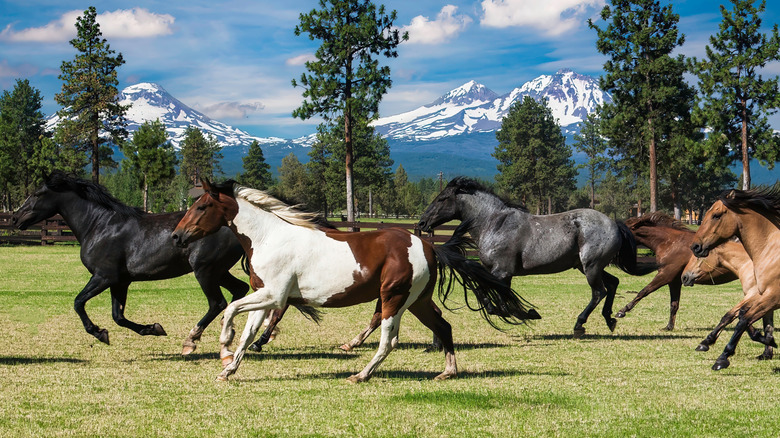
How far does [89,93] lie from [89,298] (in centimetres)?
4499

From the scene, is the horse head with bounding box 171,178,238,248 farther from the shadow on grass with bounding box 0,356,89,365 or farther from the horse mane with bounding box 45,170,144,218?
the horse mane with bounding box 45,170,144,218

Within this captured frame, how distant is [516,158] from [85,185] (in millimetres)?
80707

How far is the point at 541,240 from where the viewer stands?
11.6 metres

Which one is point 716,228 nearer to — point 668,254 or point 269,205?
point 668,254

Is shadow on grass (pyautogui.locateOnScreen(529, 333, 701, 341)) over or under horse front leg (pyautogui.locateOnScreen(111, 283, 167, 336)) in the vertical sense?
under

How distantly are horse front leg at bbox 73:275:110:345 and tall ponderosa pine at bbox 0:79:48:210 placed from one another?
1366 inches

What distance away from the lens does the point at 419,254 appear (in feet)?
24.3

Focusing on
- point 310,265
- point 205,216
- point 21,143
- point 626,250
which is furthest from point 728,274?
point 21,143

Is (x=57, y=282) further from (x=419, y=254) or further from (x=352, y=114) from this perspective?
(x=352, y=114)

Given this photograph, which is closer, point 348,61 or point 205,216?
point 205,216

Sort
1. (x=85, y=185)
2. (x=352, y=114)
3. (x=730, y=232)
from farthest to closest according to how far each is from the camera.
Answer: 1. (x=352, y=114)
2. (x=85, y=185)
3. (x=730, y=232)

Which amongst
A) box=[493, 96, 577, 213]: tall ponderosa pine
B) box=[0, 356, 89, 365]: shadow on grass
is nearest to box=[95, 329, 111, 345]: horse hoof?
box=[0, 356, 89, 365]: shadow on grass

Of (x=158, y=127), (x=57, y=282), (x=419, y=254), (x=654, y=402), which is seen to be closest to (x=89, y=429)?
(x=419, y=254)

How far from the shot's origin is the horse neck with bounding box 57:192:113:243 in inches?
386
